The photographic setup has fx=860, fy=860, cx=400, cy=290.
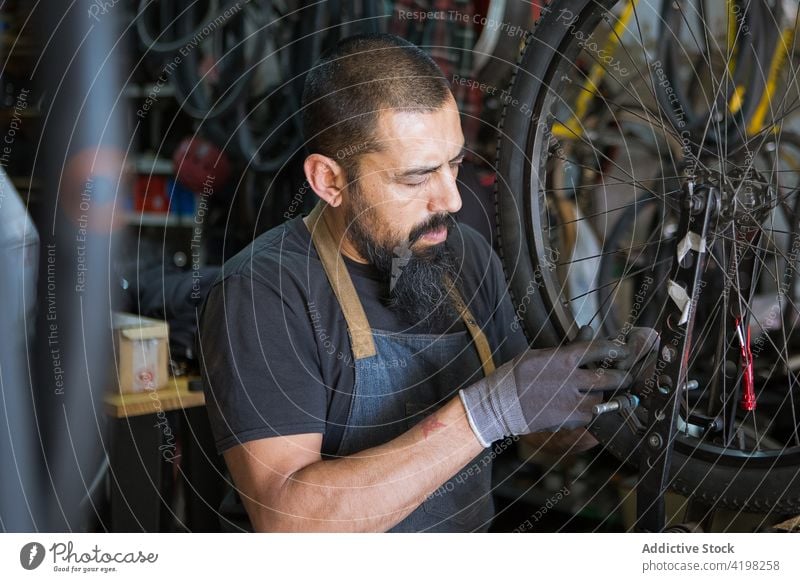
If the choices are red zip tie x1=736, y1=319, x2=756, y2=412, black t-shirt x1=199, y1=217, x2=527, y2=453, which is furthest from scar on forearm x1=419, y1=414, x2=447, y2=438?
red zip tie x1=736, y1=319, x2=756, y2=412

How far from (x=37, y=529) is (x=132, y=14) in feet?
2.37

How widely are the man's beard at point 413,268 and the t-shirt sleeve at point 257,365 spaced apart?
12 cm

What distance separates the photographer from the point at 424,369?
121cm

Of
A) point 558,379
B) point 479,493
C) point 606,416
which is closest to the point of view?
point 558,379

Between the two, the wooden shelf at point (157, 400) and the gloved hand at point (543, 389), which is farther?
the wooden shelf at point (157, 400)

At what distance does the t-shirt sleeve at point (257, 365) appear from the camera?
110 cm

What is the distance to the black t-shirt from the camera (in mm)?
1108

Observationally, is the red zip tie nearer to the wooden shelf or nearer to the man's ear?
the man's ear

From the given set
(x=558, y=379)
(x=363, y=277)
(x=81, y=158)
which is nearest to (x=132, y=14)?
(x=81, y=158)

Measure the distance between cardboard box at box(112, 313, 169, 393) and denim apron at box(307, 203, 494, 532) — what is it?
281mm

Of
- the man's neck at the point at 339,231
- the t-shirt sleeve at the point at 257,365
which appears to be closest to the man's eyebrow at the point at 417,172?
the man's neck at the point at 339,231

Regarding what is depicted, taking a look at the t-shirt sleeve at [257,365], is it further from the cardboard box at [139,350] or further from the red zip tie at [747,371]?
the red zip tie at [747,371]

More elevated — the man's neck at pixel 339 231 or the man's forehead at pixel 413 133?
the man's forehead at pixel 413 133

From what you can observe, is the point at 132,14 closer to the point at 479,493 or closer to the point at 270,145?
the point at 270,145
